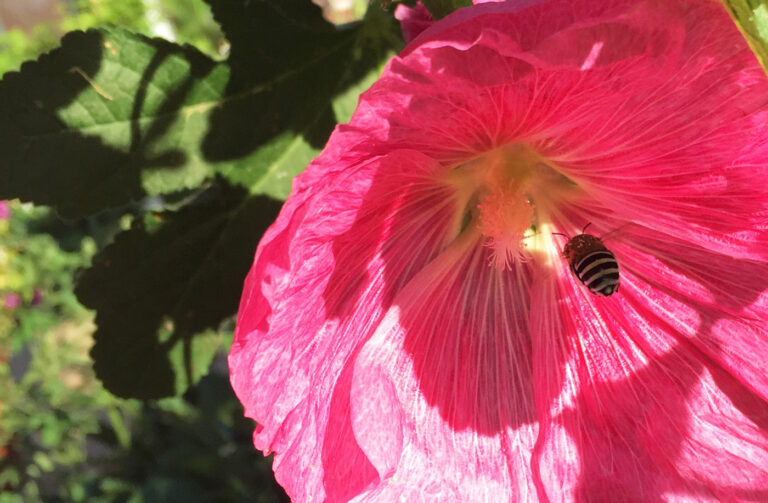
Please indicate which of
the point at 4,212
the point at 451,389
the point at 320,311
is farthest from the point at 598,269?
the point at 4,212

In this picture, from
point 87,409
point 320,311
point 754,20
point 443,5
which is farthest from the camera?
point 87,409

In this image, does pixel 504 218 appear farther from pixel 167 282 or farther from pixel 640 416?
pixel 167 282

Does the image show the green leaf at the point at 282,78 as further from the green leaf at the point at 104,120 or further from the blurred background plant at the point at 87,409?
the blurred background plant at the point at 87,409

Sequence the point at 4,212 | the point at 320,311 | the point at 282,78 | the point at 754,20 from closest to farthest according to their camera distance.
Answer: the point at 754,20
the point at 320,311
the point at 282,78
the point at 4,212

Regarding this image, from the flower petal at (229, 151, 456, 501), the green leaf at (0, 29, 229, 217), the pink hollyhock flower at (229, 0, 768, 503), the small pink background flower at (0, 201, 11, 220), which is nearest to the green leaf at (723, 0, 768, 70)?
the pink hollyhock flower at (229, 0, 768, 503)

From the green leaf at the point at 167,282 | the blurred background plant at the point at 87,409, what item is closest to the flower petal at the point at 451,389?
the green leaf at the point at 167,282

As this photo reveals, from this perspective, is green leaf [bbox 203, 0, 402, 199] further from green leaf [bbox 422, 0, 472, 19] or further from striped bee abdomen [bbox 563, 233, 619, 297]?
striped bee abdomen [bbox 563, 233, 619, 297]

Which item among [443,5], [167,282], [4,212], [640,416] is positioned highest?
[443,5]
